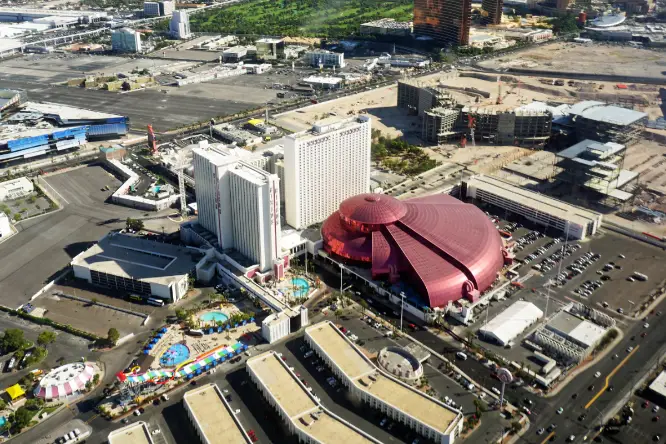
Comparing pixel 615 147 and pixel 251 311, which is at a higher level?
pixel 615 147

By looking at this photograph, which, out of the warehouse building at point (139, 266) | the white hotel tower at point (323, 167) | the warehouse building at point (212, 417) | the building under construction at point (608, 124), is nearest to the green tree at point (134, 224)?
the warehouse building at point (139, 266)

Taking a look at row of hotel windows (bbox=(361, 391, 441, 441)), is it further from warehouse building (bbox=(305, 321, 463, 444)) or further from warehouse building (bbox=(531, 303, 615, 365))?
warehouse building (bbox=(531, 303, 615, 365))

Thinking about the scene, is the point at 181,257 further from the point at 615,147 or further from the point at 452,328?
the point at 615,147

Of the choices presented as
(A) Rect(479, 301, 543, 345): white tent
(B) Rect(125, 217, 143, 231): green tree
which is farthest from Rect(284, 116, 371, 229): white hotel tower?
(A) Rect(479, 301, 543, 345): white tent

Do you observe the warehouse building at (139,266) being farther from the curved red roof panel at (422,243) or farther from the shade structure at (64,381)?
the curved red roof panel at (422,243)

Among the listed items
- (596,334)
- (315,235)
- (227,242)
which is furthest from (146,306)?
(596,334)

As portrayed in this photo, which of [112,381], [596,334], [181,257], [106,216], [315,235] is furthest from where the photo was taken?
[106,216]

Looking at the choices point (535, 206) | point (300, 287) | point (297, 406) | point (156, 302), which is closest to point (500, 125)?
point (535, 206)
